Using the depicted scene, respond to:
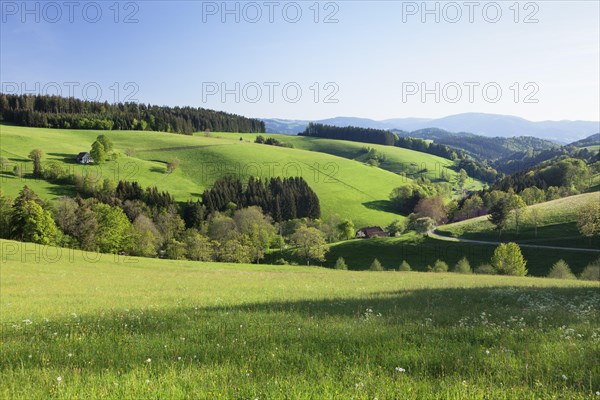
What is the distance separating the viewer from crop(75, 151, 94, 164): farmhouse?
141250 mm

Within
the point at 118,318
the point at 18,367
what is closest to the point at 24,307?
the point at 118,318

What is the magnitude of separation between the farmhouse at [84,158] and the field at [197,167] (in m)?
2.57

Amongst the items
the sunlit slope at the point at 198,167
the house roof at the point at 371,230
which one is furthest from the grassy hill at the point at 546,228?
the sunlit slope at the point at 198,167

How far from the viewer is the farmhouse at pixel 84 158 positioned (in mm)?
141250

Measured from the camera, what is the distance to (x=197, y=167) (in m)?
163

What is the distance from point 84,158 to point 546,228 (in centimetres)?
16128

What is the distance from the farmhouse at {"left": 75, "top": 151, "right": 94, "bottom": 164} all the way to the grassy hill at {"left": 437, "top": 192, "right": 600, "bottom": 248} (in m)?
135

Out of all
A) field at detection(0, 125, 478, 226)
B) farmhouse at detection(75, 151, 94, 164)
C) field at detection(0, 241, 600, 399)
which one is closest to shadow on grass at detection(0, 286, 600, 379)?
field at detection(0, 241, 600, 399)

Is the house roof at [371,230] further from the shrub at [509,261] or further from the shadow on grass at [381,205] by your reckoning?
the shrub at [509,261]

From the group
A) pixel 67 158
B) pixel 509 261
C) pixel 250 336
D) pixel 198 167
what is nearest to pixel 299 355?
pixel 250 336

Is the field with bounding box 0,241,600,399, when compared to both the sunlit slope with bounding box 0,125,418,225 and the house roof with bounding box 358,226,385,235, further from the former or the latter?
the sunlit slope with bounding box 0,125,418,225

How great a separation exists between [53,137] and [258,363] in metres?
201

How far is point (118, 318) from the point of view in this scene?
426 inches

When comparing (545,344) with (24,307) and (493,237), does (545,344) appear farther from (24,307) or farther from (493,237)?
(493,237)
